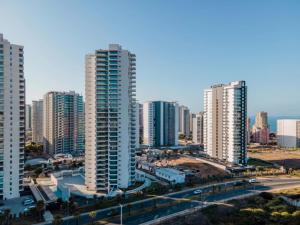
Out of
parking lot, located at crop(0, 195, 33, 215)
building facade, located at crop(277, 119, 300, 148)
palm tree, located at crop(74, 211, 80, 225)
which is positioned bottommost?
parking lot, located at crop(0, 195, 33, 215)

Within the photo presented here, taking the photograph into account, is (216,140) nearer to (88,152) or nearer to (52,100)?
(88,152)

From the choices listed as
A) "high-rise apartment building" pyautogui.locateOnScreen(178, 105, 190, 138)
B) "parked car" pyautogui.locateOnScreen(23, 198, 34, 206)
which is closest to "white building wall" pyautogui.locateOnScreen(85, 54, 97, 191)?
"parked car" pyautogui.locateOnScreen(23, 198, 34, 206)

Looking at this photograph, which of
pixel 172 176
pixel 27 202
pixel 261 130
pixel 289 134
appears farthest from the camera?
pixel 261 130

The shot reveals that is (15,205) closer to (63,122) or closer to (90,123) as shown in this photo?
(90,123)

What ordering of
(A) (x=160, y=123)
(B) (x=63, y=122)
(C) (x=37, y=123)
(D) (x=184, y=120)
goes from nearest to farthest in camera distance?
(B) (x=63, y=122), (C) (x=37, y=123), (A) (x=160, y=123), (D) (x=184, y=120)

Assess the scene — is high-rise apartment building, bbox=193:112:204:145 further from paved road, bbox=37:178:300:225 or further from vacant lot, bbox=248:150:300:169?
paved road, bbox=37:178:300:225

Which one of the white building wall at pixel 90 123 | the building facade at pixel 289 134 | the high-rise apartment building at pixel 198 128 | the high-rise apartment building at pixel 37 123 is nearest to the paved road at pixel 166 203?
the white building wall at pixel 90 123

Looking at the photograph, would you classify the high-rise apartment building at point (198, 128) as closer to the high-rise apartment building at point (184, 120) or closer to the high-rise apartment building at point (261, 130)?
the high-rise apartment building at point (184, 120)

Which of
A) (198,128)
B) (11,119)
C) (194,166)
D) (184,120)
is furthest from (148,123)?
(11,119)
